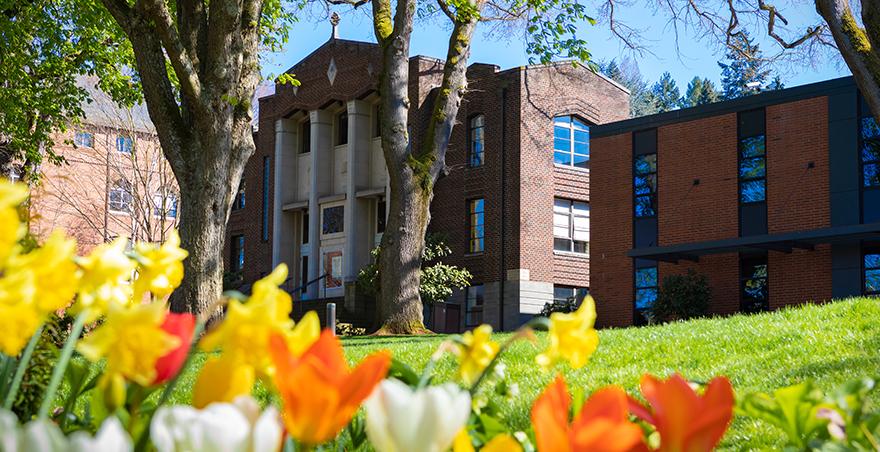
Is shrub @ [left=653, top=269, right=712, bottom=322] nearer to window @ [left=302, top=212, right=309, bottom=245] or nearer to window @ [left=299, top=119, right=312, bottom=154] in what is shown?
window @ [left=302, top=212, right=309, bottom=245]

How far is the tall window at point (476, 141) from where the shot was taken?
115 ft

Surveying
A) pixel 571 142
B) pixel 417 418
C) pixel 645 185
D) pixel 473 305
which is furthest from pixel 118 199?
pixel 417 418

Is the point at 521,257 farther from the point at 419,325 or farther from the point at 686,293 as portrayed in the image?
the point at 419,325

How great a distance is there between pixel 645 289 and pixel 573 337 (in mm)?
30391

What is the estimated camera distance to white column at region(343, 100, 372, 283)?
1453 inches

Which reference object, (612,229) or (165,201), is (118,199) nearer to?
(165,201)

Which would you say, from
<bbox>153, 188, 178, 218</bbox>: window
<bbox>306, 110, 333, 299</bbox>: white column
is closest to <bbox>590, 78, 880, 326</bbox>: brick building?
<bbox>306, 110, 333, 299</bbox>: white column

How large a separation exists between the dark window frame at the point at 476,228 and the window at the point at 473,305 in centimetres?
136

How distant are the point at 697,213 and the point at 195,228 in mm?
19779

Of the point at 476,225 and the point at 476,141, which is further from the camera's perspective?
the point at 476,141

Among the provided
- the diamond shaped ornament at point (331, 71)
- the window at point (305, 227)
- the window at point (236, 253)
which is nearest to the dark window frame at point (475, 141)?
the diamond shaped ornament at point (331, 71)

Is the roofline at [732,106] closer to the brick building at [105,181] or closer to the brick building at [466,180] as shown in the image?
the brick building at [466,180]

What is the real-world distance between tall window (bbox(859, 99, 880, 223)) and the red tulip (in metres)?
28.1

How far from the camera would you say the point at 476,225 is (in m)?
34.6
